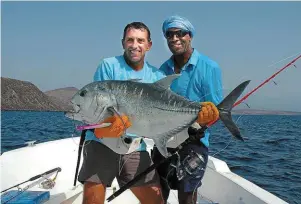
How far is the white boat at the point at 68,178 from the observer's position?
16.2 ft

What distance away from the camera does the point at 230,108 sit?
334 cm

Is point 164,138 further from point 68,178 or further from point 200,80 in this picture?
point 68,178

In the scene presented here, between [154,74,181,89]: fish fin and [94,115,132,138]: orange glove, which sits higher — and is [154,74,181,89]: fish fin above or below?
above

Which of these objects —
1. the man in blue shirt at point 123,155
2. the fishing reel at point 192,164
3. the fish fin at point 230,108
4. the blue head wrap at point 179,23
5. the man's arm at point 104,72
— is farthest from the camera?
the fishing reel at point 192,164

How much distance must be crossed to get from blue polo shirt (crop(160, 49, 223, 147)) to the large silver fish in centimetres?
68

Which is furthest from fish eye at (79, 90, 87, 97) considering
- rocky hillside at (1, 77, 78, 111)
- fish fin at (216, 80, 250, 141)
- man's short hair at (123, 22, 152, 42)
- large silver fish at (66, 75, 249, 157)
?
rocky hillside at (1, 77, 78, 111)

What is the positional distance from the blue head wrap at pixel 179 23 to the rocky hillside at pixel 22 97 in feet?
349

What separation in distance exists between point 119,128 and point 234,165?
30.9 ft

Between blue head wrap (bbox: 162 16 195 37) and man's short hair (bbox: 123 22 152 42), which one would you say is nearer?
man's short hair (bbox: 123 22 152 42)

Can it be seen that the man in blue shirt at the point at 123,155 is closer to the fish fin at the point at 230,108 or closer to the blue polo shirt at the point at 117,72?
the blue polo shirt at the point at 117,72

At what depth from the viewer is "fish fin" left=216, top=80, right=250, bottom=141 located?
329cm

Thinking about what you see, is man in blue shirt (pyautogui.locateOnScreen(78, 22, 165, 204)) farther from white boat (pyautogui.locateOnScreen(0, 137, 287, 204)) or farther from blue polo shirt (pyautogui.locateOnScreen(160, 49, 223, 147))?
white boat (pyautogui.locateOnScreen(0, 137, 287, 204))

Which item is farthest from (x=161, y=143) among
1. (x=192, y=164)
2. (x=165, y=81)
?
(x=192, y=164)

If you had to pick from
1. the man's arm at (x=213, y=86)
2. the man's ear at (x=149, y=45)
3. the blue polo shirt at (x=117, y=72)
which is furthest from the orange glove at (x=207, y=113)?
the man's ear at (x=149, y=45)
